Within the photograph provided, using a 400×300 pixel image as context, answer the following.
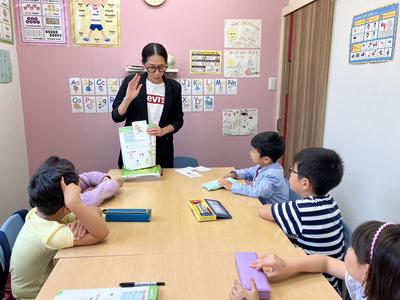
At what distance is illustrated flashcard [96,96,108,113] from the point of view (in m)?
3.09

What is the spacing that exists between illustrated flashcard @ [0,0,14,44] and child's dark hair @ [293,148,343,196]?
2.52 m

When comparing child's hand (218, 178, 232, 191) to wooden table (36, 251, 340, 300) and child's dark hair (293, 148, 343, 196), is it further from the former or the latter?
wooden table (36, 251, 340, 300)

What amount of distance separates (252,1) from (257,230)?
2440mm

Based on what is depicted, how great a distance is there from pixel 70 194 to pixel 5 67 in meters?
1.97

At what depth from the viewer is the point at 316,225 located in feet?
4.42

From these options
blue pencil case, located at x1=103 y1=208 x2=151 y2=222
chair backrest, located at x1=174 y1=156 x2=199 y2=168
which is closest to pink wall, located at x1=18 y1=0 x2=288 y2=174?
chair backrest, located at x1=174 y1=156 x2=199 y2=168

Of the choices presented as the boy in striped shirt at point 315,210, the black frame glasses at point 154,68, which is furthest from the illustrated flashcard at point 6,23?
the boy in striped shirt at point 315,210

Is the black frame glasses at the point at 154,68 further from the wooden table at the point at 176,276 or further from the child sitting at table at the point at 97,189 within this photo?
the wooden table at the point at 176,276

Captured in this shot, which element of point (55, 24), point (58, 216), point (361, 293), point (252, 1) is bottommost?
point (361, 293)

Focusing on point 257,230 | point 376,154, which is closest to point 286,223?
point 257,230

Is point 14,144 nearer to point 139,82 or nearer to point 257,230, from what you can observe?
point 139,82

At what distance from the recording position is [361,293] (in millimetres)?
992

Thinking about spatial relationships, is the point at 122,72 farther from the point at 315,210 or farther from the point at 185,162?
the point at 315,210

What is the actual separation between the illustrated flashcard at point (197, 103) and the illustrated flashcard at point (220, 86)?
178mm
